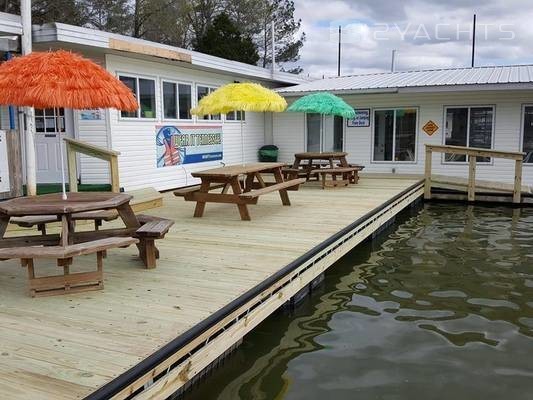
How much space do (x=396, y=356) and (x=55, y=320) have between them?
256 centimetres

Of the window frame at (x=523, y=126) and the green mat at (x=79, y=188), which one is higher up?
the window frame at (x=523, y=126)

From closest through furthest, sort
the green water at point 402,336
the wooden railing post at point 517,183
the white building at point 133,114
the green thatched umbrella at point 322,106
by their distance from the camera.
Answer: the green water at point 402,336 < the white building at point 133,114 < the green thatched umbrella at point 322,106 < the wooden railing post at point 517,183

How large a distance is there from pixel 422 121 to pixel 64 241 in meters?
11.4

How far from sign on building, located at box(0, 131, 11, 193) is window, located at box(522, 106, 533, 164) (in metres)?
11.1

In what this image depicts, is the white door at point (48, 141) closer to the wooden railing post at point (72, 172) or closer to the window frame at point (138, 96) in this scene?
the window frame at point (138, 96)

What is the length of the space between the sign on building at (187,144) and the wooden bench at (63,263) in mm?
7015

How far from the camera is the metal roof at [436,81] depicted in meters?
12.5

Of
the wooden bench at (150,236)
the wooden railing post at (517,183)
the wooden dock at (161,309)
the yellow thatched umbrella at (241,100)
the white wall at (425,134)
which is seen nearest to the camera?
the wooden dock at (161,309)

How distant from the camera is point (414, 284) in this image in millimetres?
6211

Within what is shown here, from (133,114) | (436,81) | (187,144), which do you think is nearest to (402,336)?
(133,114)

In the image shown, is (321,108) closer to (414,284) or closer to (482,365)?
(414,284)

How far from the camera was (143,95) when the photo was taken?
35.4 feet

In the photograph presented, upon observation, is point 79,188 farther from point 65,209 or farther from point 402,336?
point 402,336

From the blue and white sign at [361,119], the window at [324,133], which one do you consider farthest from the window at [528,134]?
the window at [324,133]
